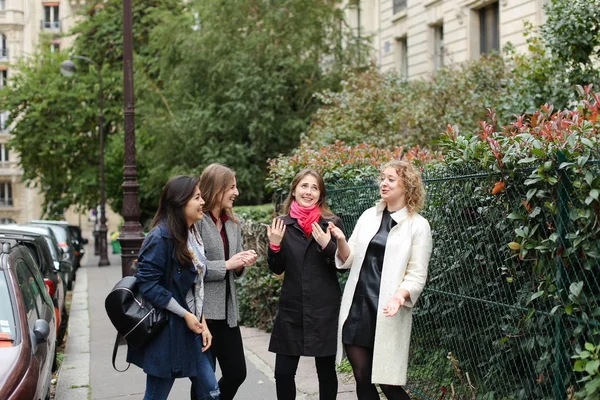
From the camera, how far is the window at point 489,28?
20406 millimetres

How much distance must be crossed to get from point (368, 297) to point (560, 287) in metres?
1.19

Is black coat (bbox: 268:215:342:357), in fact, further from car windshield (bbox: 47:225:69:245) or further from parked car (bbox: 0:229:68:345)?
car windshield (bbox: 47:225:69:245)

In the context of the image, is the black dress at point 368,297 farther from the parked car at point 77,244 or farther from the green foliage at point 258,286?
the parked car at point 77,244

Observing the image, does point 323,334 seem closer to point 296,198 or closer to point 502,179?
point 296,198

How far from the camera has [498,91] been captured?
584 inches

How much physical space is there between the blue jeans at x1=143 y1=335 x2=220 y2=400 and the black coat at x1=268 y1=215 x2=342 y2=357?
52 centimetres

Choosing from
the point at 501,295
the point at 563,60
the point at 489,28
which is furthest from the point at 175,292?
the point at 489,28

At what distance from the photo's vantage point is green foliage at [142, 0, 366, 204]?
21875mm

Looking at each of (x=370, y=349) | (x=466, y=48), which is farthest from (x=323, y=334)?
(x=466, y=48)

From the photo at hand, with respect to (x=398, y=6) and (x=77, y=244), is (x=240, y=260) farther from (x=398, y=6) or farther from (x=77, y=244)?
(x=77, y=244)

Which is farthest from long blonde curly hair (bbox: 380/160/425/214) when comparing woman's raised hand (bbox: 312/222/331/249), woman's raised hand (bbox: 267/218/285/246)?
woman's raised hand (bbox: 267/218/285/246)

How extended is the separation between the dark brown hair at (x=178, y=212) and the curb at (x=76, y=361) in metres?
3.29

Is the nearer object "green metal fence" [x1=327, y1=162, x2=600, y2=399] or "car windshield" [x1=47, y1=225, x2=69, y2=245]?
"green metal fence" [x1=327, y1=162, x2=600, y2=399]

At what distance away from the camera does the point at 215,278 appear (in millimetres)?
5004
